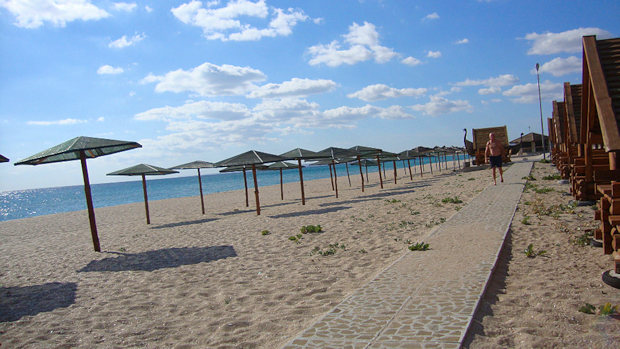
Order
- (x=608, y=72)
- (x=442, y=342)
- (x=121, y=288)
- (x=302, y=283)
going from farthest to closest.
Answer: (x=121, y=288) < (x=302, y=283) < (x=608, y=72) < (x=442, y=342)

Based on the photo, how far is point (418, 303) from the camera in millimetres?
3613

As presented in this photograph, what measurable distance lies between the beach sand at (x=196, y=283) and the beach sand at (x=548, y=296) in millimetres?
1552

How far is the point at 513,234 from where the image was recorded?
6555mm

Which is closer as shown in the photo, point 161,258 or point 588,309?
point 588,309

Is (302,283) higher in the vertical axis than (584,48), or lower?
lower

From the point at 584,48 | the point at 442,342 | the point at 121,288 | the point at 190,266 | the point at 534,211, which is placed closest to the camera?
the point at 442,342

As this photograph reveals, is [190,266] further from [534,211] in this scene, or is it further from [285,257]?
[534,211]

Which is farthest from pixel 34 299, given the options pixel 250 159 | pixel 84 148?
pixel 250 159

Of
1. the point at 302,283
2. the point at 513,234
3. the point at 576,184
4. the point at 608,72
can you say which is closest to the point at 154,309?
the point at 302,283

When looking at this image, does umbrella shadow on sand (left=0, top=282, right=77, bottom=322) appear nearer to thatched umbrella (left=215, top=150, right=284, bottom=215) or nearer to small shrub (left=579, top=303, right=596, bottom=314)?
small shrub (left=579, top=303, right=596, bottom=314)

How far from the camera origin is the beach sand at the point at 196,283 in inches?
148

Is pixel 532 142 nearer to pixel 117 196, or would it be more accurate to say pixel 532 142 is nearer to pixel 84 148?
pixel 84 148

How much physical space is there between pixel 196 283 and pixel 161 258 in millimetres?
2295

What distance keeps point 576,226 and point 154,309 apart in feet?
22.6
